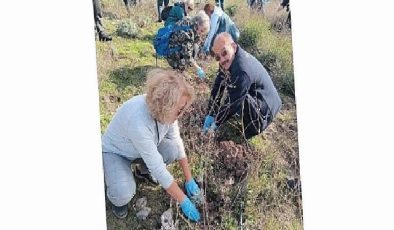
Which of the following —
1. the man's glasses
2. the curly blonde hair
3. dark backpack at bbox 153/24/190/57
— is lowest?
the curly blonde hair

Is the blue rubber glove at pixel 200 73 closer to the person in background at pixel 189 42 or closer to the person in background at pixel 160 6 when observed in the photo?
the person in background at pixel 189 42

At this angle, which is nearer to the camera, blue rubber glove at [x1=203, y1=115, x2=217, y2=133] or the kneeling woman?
the kneeling woman

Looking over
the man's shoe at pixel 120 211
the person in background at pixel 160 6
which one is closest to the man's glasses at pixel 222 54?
the person in background at pixel 160 6

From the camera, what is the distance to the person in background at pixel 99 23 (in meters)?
3.06

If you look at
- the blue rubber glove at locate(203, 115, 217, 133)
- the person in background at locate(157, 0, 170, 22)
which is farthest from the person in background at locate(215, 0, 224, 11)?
the blue rubber glove at locate(203, 115, 217, 133)

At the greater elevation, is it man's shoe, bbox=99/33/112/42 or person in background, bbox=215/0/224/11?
person in background, bbox=215/0/224/11

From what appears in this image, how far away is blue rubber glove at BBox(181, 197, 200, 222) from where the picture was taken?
312cm

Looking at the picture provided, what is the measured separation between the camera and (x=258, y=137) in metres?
3.21

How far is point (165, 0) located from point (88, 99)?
0.55m

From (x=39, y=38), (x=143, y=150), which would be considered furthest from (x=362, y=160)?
(x=39, y=38)

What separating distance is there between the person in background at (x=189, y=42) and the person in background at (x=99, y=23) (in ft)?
0.95

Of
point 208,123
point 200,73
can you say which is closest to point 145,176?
point 208,123

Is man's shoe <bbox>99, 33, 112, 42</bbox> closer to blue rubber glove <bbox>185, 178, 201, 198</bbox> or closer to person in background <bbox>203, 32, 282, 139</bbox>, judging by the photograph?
person in background <bbox>203, 32, 282, 139</bbox>

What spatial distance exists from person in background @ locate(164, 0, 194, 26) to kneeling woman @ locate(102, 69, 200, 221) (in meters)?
0.23
